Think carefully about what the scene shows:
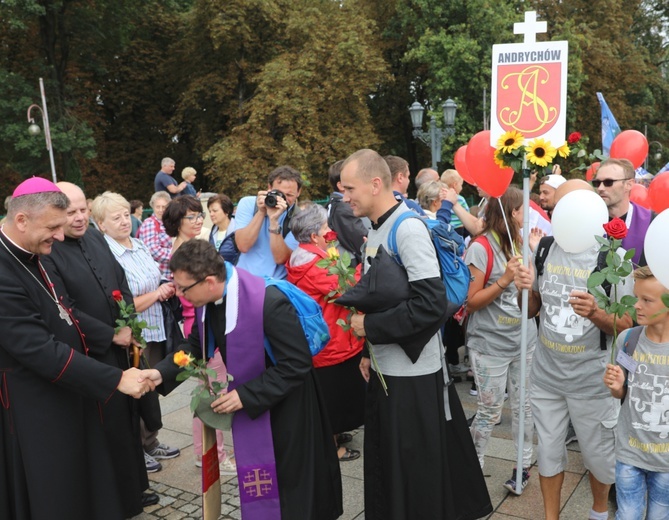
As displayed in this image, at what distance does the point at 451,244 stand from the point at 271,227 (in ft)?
5.69

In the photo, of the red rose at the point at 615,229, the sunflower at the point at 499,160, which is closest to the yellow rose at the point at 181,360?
the red rose at the point at 615,229

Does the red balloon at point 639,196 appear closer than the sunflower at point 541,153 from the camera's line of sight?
No

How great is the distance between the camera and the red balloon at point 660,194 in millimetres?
4438

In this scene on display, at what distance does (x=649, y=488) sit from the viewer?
2.71 meters

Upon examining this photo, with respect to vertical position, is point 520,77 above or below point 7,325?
above

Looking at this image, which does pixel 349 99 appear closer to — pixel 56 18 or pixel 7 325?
pixel 56 18

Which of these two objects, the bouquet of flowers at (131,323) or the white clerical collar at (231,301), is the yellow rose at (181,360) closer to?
the white clerical collar at (231,301)

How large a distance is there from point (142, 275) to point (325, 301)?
1371 millimetres

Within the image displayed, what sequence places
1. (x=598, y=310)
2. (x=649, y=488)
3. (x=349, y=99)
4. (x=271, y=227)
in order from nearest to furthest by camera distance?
(x=649, y=488) → (x=598, y=310) → (x=271, y=227) → (x=349, y=99)

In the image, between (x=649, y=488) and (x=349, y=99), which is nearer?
(x=649, y=488)

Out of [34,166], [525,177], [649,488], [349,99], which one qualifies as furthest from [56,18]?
[649,488]

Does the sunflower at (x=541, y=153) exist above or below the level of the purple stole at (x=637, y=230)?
above

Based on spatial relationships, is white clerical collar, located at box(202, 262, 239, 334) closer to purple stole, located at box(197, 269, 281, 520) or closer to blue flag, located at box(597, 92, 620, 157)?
purple stole, located at box(197, 269, 281, 520)

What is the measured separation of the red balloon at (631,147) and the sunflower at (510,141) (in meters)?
3.46
